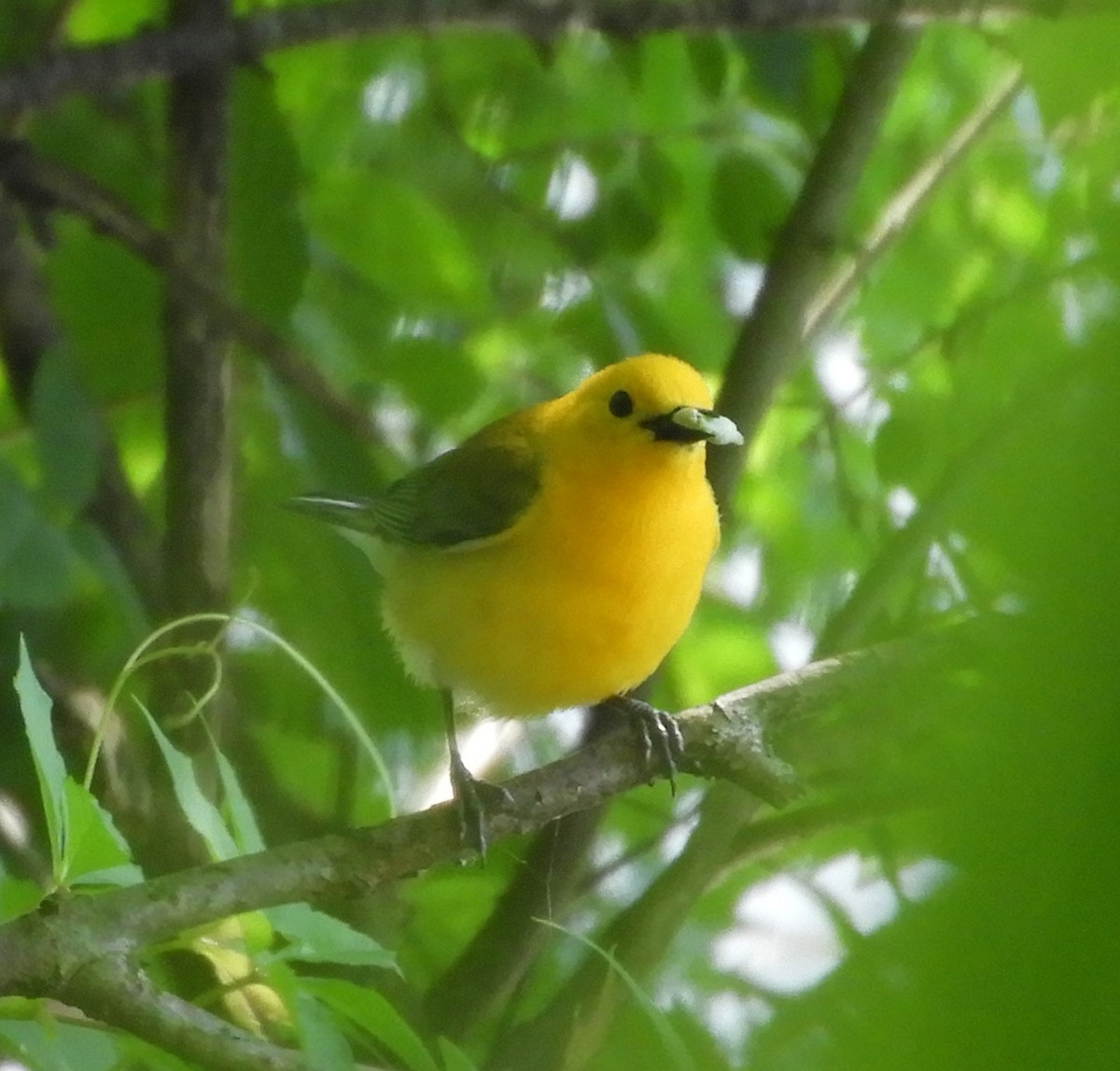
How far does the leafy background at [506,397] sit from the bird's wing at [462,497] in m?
0.04

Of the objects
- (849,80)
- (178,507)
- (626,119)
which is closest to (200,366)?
(178,507)

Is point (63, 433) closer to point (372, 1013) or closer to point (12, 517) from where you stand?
point (12, 517)

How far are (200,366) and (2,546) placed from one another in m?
0.31

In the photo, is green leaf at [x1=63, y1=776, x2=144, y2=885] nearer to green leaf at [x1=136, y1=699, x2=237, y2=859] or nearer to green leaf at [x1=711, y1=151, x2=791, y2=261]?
green leaf at [x1=136, y1=699, x2=237, y2=859]

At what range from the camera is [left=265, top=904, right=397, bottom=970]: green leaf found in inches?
20.5

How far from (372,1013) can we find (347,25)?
0.73 meters

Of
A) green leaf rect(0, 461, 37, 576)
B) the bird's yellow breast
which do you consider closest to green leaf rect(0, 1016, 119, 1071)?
green leaf rect(0, 461, 37, 576)

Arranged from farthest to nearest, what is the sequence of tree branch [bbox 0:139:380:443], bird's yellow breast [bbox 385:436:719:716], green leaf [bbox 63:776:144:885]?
tree branch [bbox 0:139:380:443] < bird's yellow breast [bbox 385:436:719:716] < green leaf [bbox 63:776:144:885]

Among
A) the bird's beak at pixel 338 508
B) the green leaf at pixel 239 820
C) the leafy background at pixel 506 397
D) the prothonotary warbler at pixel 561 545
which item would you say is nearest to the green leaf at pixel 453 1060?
the leafy background at pixel 506 397

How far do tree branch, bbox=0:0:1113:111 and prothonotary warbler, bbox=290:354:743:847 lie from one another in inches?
10.5

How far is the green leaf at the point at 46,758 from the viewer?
1.64 ft

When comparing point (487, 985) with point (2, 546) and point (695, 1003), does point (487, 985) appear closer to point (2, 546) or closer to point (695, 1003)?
point (695, 1003)

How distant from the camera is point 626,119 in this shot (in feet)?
4.04

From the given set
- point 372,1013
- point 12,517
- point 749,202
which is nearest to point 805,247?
point 749,202
